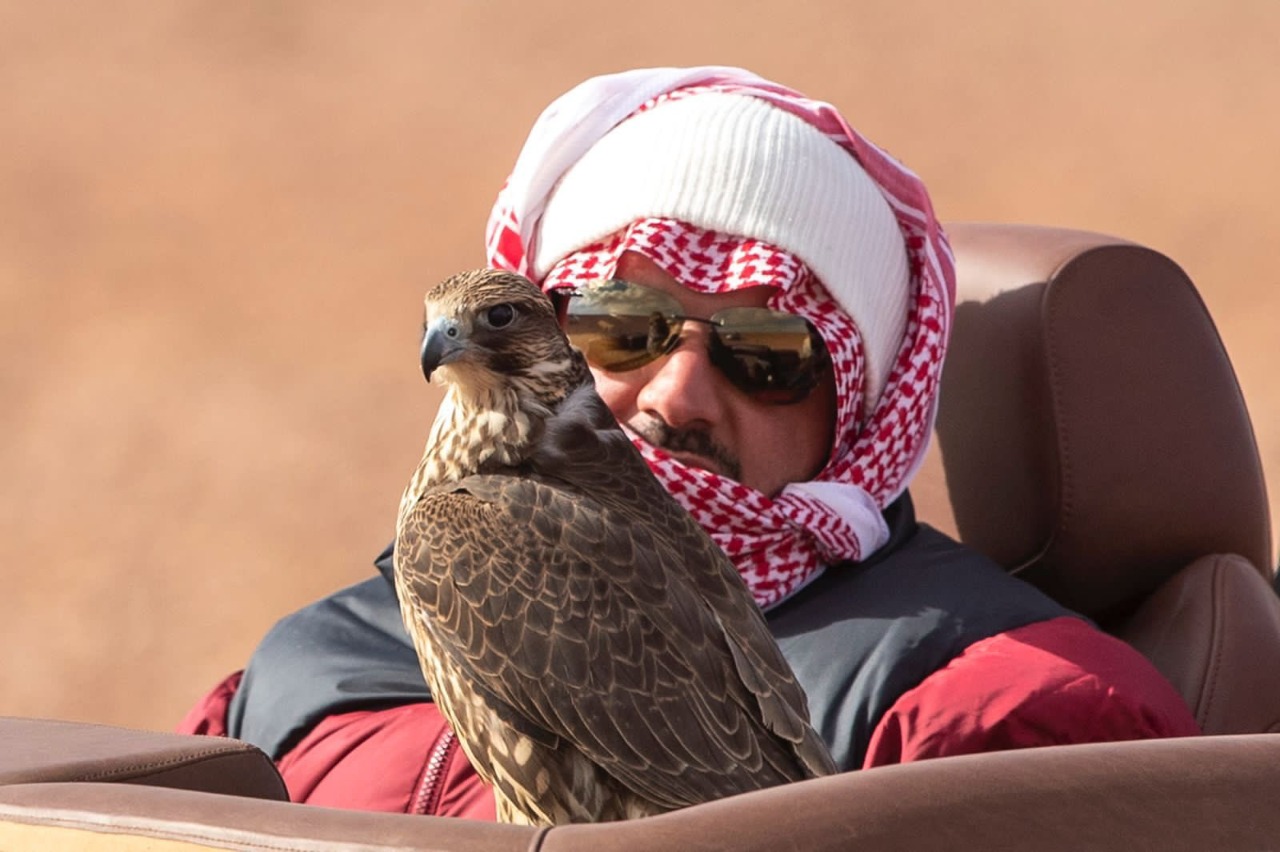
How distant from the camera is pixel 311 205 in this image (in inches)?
410

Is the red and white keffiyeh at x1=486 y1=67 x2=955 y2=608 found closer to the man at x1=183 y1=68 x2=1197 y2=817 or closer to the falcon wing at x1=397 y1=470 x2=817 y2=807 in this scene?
the man at x1=183 y1=68 x2=1197 y2=817

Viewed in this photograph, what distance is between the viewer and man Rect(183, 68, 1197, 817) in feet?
7.36

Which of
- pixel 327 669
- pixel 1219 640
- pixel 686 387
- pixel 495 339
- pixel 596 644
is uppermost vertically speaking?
pixel 495 339

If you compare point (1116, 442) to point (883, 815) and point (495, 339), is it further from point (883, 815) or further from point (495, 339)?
point (883, 815)

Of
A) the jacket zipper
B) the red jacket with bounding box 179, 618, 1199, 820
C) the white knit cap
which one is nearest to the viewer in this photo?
the red jacket with bounding box 179, 618, 1199, 820

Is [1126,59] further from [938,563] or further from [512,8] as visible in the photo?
[938,563]

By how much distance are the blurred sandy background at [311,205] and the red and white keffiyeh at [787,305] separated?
19.5 feet

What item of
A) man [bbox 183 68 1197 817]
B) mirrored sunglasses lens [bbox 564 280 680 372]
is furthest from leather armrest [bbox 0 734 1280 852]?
mirrored sunglasses lens [bbox 564 280 680 372]

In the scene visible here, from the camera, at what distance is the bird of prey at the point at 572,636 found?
1.82 meters

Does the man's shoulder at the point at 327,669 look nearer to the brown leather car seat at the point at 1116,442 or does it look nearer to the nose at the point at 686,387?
the nose at the point at 686,387

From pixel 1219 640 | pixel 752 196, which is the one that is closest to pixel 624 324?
pixel 752 196

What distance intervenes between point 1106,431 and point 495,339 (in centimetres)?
109

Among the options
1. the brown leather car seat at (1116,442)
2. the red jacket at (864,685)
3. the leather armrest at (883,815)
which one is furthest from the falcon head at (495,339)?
the brown leather car seat at (1116,442)

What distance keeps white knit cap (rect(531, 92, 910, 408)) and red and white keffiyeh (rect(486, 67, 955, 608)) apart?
0.02m
